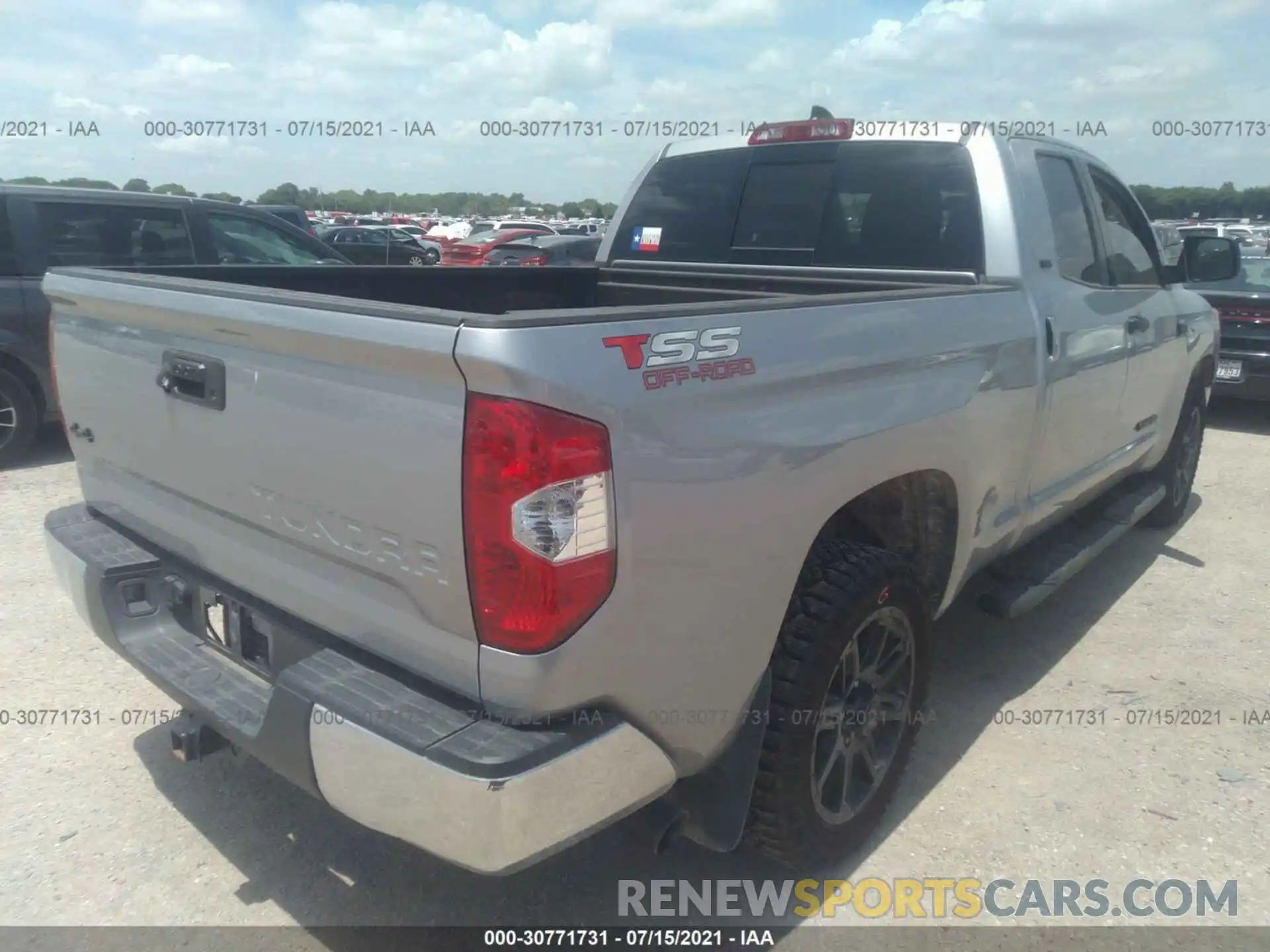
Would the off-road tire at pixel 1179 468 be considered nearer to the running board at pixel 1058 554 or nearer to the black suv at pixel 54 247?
the running board at pixel 1058 554

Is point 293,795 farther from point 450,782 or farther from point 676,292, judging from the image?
point 676,292

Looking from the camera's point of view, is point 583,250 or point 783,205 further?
point 583,250

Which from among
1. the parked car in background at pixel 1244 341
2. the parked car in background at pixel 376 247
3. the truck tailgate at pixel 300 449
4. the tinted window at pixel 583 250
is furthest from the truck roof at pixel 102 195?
the tinted window at pixel 583 250

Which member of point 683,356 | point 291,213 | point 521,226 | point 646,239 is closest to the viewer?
point 683,356

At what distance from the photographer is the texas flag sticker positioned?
454 centimetres

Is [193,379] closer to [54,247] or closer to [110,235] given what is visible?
[54,247]

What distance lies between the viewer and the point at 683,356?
201cm

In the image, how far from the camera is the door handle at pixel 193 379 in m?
2.26

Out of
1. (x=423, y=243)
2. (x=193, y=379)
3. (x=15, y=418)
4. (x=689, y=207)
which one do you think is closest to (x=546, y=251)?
(x=15, y=418)

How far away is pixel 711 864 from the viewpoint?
285cm

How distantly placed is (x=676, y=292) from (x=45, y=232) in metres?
4.95

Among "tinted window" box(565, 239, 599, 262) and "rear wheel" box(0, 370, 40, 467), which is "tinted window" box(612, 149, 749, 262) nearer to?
"rear wheel" box(0, 370, 40, 467)

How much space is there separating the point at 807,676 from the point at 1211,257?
11.7ft

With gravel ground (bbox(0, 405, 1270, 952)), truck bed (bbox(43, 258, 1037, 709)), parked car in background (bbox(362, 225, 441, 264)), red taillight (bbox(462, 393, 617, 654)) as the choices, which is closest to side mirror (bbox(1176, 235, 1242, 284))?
gravel ground (bbox(0, 405, 1270, 952))
